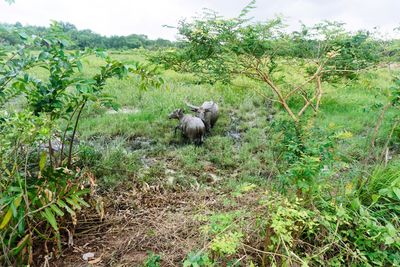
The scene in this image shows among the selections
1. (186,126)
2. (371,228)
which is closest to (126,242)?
(371,228)

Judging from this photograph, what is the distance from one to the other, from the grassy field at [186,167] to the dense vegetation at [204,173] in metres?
0.02

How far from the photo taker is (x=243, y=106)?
4684 millimetres

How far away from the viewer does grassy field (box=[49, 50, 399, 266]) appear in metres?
1.99

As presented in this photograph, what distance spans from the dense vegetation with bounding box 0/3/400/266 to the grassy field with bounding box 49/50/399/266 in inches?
0.6

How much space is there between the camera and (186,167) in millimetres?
3098

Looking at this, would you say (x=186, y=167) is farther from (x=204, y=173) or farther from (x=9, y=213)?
(x=9, y=213)

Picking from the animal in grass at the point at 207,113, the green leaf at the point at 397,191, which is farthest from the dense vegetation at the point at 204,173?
the animal in grass at the point at 207,113

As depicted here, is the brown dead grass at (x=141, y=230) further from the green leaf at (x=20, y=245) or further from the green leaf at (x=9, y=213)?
the green leaf at (x=9, y=213)

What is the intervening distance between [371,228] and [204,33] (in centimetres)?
154

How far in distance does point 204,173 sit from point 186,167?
0.62ft

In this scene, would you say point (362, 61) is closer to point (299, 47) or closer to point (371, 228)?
point (299, 47)

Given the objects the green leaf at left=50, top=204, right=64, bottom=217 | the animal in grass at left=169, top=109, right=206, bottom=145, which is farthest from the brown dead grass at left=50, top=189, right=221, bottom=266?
the animal in grass at left=169, top=109, right=206, bottom=145

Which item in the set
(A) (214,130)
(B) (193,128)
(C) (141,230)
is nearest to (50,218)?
(C) (141,230)

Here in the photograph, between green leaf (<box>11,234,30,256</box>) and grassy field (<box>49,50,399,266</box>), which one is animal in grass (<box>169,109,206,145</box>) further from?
green leaf (<box>11,234,30,256</box>)
